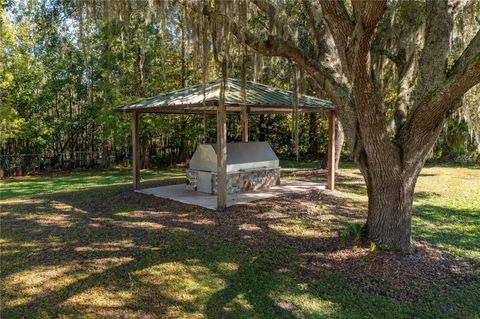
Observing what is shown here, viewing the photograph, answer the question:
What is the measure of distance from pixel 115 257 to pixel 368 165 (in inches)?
129

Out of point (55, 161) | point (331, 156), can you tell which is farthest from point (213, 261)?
point (55, 161)

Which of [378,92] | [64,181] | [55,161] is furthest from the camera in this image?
[55,161]

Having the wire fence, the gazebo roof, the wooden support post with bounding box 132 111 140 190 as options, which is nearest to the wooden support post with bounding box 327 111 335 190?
the gazebo roof

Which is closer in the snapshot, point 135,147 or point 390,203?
point 390,203

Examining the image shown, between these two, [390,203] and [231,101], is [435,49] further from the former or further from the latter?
[231,101]

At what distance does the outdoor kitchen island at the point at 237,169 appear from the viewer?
26.1 feet

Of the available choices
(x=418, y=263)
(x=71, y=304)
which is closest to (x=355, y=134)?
(x=418, y=263)

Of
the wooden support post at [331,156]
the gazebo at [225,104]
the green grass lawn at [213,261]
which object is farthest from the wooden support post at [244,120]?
the wooden support post at [331,156]

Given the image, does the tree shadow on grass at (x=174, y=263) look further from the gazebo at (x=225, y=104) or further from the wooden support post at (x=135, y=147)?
the wooden support post at (x=135, y=147)

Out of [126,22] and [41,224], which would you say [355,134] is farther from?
[41,224]

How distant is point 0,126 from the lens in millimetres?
10875

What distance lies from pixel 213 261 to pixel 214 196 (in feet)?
11.7

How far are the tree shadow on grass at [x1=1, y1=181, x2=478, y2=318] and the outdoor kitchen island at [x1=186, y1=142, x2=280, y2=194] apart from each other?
4.15ft

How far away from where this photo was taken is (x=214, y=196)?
771 cm
